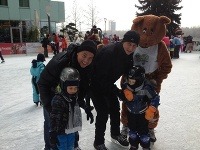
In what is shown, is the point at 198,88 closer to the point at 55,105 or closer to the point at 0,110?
the point at 0,110

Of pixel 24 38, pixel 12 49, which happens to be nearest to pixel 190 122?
pixel 12 49

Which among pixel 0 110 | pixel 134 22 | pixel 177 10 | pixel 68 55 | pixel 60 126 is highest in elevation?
pixel 177 10

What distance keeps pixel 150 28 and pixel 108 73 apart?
0.80 metres

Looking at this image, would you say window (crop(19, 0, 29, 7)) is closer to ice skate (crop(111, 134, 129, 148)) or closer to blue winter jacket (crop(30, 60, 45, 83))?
blue winter jacket (crop(30, 60, 45, 83))

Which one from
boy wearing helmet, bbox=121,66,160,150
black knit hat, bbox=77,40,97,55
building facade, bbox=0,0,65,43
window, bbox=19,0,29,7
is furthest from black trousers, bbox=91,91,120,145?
window, bbox=19,0,29,7

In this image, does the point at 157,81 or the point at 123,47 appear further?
the point at 157,81

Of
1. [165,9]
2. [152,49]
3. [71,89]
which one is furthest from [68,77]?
[165,9]

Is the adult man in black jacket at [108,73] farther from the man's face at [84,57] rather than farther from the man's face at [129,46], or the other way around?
the man's face at [84,57]

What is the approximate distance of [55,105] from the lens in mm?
2336

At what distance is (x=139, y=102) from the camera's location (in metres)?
2.83

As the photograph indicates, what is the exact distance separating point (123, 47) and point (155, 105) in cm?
71

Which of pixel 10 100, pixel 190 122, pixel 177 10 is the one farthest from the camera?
pixel 177 10

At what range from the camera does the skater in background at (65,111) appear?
234cm

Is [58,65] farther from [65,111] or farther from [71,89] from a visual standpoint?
[65,111]
